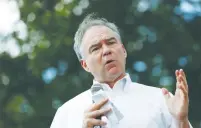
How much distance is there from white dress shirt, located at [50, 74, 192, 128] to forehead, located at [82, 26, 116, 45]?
0.21 metres

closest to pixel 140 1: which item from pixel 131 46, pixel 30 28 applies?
pixel 131 46

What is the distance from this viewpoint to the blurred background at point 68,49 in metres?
15.6

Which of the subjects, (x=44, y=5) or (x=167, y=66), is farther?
(x=44, y=5)

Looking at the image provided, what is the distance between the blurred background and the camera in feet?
51.0

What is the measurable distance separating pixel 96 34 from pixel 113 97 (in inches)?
12.7

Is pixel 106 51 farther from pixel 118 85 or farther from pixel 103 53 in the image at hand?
pixel 118 85

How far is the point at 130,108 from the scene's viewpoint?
3328mm

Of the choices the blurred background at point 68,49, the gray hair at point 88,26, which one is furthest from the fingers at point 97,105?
the blurred background at point 68,49

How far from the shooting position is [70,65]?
1631 cm

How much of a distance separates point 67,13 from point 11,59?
67.1 inches

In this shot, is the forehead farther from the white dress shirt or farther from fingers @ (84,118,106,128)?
fingers @ (84,118,106,128)

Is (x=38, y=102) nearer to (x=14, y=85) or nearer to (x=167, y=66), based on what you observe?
(x=14, y=85)

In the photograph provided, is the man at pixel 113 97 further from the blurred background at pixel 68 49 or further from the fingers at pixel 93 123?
the blurred background at pixel 68 49

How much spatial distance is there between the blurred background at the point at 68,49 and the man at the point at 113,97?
37.9ft
